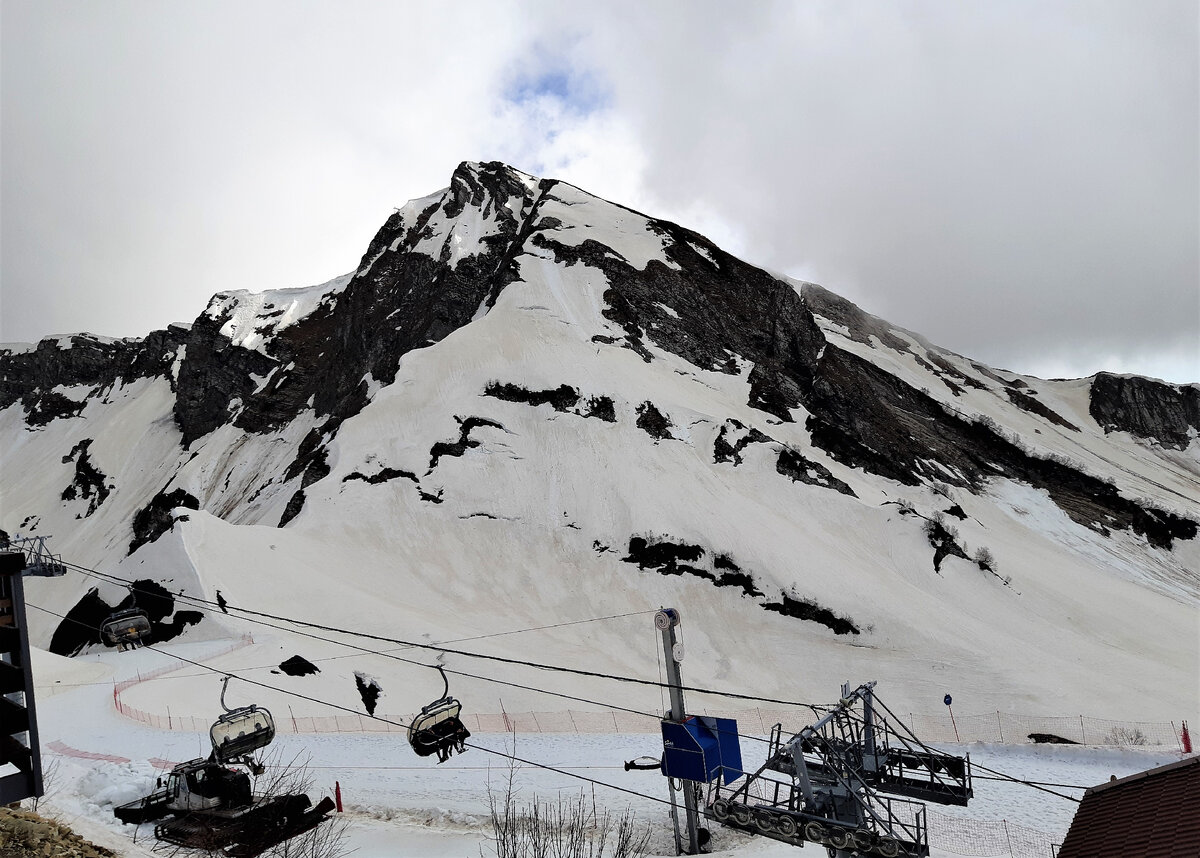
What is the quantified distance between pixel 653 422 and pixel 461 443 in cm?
1461

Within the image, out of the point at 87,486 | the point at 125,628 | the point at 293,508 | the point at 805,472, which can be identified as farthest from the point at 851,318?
the point at 125,628

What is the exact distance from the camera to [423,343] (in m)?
80.9

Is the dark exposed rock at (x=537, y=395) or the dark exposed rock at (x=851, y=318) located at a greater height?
the dark exposed rock at (x=851, y=318)

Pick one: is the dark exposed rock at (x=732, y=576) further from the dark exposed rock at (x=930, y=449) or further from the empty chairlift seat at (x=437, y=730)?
the empty chairlift seat at (x=437, y=730)

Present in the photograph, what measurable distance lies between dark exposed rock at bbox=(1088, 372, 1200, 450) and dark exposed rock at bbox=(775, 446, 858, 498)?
8505 centimetres

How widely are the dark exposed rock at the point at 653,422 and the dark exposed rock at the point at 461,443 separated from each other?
10.7m

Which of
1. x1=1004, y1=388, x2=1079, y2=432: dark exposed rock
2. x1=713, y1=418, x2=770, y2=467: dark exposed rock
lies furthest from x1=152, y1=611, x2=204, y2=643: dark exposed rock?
x1=1004, y1=388, x2=1079, y2=432: dark exposed rock

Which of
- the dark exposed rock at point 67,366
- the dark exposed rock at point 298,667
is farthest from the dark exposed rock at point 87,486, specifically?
the dark exposed rock at point 298,667

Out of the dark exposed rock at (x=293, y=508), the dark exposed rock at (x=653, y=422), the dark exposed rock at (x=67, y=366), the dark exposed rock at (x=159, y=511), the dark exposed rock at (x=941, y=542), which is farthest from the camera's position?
the dark exposed rock at (x=67, y=366)

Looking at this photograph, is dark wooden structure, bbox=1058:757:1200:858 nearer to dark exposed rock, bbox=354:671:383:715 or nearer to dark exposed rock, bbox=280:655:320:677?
dark exposed rock, bbox=354:671:383:715

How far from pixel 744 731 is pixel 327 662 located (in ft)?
59.8

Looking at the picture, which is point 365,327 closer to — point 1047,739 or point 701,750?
point 1047,739

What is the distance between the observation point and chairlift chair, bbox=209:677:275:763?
1764 cm

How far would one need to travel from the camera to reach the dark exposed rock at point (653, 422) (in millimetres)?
57938
